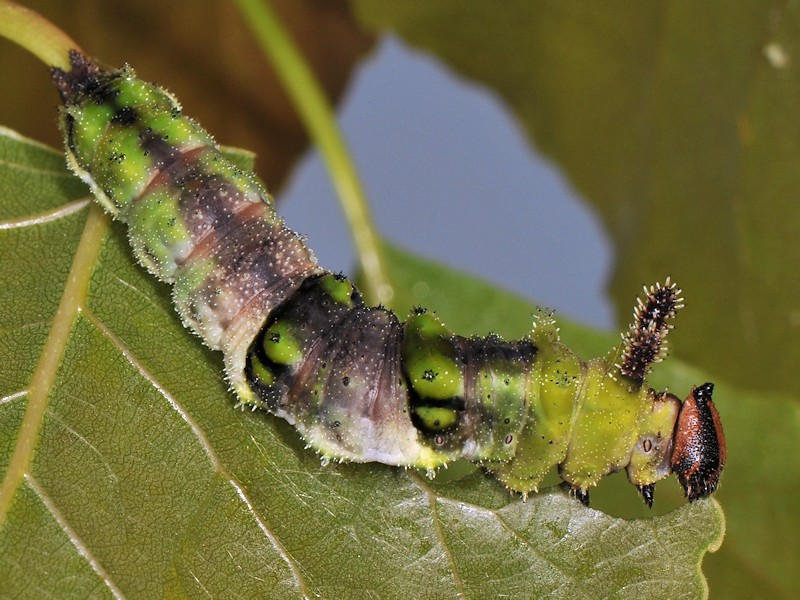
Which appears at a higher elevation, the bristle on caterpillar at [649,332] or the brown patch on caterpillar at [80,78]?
the bristle on caterpillar at [649,332]

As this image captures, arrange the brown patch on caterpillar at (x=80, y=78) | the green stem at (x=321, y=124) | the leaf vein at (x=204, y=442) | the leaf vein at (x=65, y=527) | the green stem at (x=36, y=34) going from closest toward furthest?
the leaf vein at (x=65, y=527)
the leaf vein at (x=204, y=442)
the green stem at (x=36, y=34)
the brown patch on caterpillar at (x=80, y=78)
the green stem at (x=321, y=124)

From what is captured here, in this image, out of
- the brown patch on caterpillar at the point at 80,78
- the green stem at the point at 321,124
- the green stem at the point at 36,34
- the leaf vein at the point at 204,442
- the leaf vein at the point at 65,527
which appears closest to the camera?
the leaf vein at the point at 65,527

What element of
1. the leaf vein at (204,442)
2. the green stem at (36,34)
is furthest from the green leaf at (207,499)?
the green stem at (36,34)

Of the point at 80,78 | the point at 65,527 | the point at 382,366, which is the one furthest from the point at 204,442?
the point at 80,78

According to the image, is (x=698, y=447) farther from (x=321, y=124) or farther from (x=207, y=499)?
(x=321, y=124)

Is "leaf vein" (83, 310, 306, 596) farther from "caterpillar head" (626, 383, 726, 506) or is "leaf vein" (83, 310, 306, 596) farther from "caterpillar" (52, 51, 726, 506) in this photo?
"caterpillar head" (626, 383, 726, 506)

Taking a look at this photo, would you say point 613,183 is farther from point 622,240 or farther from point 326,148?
point 326,148

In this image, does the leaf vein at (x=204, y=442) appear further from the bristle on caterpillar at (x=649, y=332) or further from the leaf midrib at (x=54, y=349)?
the bristle on caterpillar at (x=649, y=332)
